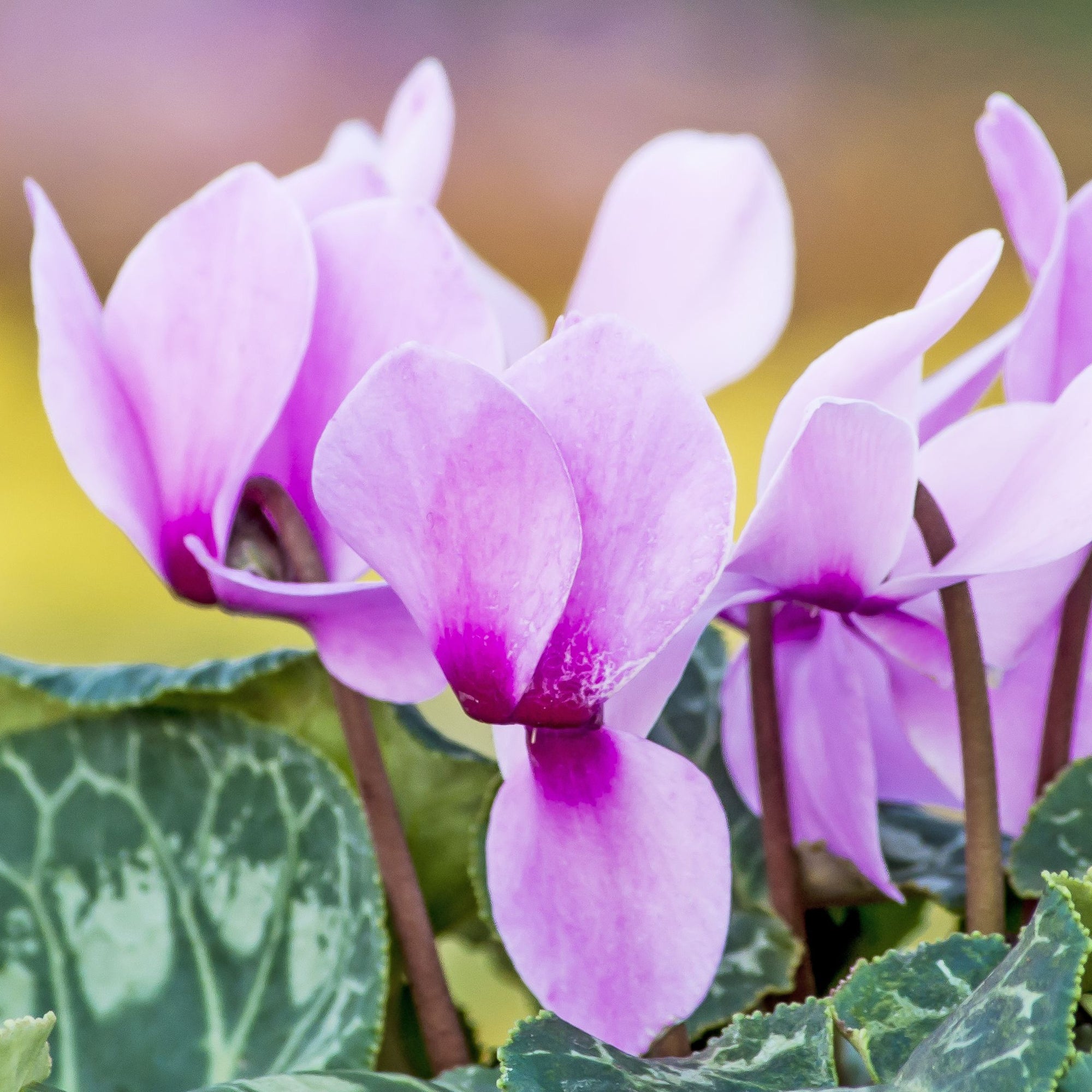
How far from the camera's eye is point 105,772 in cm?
46

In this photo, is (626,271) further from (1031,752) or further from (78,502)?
(78,502)

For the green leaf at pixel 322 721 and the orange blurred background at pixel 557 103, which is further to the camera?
the orange blurred background at pixel 557 103

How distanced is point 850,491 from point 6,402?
96.5 inches

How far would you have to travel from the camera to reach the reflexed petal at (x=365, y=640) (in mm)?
338

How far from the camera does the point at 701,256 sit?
1.39 feet

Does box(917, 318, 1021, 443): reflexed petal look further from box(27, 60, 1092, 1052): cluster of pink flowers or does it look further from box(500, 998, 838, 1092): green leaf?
box(500, 998, 838, 1092): green leaf

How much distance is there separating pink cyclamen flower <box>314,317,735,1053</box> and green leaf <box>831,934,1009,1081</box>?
0.04 metres

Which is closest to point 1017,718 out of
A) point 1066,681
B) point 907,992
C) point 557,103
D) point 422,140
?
point 1066,681

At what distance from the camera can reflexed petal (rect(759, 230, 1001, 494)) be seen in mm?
284

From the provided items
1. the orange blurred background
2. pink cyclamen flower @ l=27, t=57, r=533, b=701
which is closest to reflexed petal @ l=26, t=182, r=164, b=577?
pink cyclamen flower @ l=27, t=57, r=533, b=701

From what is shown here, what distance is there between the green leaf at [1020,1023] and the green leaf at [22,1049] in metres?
0.17

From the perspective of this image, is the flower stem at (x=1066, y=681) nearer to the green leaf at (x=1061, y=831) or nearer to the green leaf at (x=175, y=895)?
the green leaf at (x=1061, y=831)

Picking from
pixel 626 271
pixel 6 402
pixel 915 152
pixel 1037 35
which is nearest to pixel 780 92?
pixel 915 152

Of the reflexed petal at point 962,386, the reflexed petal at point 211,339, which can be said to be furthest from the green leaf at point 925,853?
the reflexed petal at point 211,339
